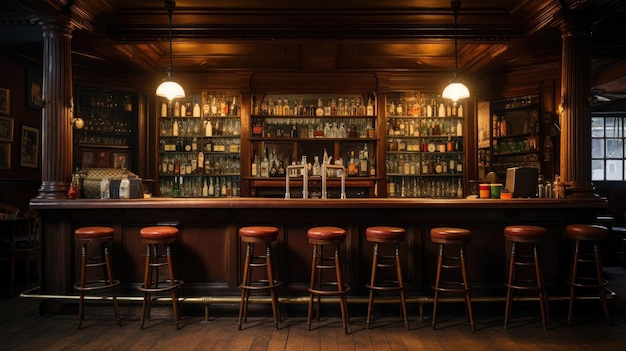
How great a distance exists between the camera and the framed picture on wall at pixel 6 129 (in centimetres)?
646

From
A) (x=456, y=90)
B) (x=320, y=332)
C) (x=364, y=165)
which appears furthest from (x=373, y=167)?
(x=320, y=332)

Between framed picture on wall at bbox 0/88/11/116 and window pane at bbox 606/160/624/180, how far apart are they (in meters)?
10.9

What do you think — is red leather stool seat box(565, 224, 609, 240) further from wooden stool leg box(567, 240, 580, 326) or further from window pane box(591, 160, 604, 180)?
window pane box(591, 160, 604, 180)

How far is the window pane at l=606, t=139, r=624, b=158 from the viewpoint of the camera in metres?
9.48

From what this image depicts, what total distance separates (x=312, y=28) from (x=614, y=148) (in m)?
7.54

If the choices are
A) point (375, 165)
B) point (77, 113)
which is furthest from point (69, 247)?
point (375, 165)

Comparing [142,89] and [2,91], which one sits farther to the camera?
[142,89]

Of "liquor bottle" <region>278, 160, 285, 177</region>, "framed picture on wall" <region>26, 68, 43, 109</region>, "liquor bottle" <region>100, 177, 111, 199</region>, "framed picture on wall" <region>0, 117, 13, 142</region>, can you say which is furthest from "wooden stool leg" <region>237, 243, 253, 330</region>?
"framed picture on wall" <region>26, 68, 43, 109</region>

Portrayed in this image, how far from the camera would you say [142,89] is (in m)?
7.33

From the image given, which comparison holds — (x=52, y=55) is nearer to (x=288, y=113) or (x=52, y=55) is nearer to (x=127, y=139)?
(x=127, y=139)

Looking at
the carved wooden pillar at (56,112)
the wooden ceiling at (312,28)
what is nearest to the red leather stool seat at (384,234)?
the wooden ceiling at (312,28)

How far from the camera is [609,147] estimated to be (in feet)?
31.2

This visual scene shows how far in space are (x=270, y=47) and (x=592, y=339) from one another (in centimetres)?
490

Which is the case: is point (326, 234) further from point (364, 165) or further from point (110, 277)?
point (364, 165)
